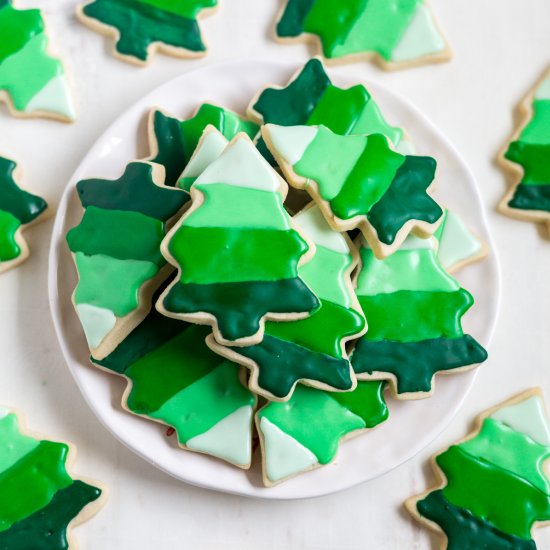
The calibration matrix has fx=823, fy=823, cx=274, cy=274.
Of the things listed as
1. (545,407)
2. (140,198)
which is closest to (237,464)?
(140,198)

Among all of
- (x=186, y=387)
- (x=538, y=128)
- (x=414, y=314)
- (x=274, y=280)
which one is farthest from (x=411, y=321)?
(x=538, y=128)

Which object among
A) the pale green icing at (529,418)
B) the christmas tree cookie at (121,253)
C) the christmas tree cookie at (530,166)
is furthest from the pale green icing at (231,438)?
the christmas tree cookie at (530,166)

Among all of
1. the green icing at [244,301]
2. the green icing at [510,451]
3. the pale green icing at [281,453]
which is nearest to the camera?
the green icing at [244,301]

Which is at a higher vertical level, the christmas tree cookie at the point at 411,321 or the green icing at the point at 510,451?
the christmas tree cookie at the point at 411,321

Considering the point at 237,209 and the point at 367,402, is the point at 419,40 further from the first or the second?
the point at 367,402

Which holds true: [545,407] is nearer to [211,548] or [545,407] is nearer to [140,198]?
[211,548]

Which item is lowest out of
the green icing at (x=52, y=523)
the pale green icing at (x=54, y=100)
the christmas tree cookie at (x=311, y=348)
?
the green icing at (x=52, y=523)

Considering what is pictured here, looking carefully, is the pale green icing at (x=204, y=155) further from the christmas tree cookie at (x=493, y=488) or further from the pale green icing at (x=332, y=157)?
the christmas tree cookie at (x=493, y=488)

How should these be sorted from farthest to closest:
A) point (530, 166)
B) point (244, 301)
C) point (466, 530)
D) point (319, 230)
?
point (530, 166)
point (466, 530)
point (319, 230)
point (244, 301)
